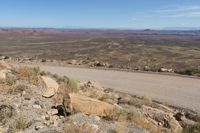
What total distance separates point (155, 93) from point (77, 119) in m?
11.2

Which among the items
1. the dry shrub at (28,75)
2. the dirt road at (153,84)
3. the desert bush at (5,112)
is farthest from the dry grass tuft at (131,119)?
the dirt road at (153,84)

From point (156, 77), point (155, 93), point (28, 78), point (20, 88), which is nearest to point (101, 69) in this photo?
point (156, 77)

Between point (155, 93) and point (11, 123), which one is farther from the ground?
point (11, 123)

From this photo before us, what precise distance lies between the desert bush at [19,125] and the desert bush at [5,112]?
452 mm

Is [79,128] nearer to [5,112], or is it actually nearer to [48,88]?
[5,112]

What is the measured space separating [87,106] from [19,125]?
1.97 m

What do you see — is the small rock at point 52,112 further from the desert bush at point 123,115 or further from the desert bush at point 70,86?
the desert bush at point 70,86

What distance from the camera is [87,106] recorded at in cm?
994

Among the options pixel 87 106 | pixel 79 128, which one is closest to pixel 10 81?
pixel 87 106

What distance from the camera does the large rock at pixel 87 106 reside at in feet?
32.2

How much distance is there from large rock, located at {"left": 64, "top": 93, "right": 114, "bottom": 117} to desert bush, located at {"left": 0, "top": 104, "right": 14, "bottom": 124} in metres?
1.57

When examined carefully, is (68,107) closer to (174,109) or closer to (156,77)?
(174,109)

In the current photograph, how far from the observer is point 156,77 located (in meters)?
24.8

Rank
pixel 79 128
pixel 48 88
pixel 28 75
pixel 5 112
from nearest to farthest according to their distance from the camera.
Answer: pixel 79 128 → pixel 5 112 → pixel 48 88 → pixel 28 75
